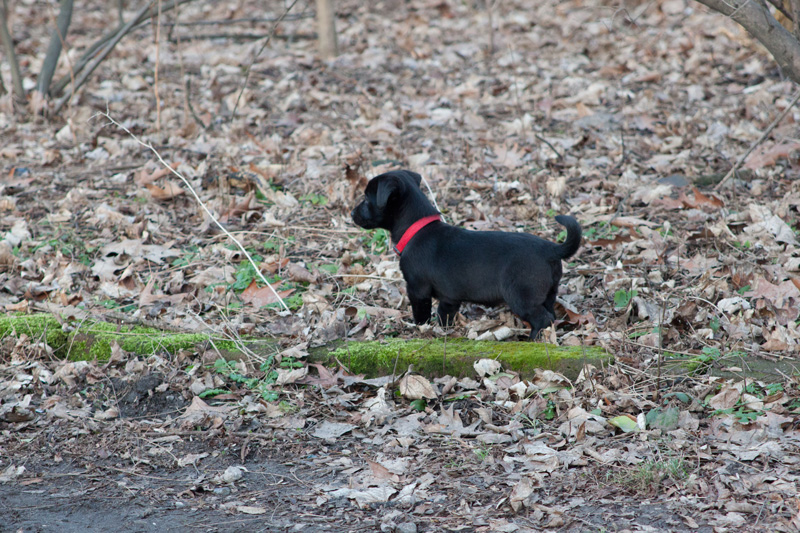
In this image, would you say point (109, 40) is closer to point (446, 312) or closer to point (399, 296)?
point (399, 296)

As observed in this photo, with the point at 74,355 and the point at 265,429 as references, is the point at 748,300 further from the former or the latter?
the point at 74,355

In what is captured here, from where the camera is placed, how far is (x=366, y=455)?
3613mm

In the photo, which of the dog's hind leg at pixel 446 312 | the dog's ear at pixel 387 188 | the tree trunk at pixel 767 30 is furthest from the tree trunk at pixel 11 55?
the tree trunk at pixel 767 30

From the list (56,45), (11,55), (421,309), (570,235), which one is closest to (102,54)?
(56,45)

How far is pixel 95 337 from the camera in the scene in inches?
181

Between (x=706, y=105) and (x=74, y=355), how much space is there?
701 cm

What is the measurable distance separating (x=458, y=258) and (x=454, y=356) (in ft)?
2.15

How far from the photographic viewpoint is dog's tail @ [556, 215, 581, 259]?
4.12 metres

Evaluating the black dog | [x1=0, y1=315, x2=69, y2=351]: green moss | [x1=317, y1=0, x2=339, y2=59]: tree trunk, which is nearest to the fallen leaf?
the black dog

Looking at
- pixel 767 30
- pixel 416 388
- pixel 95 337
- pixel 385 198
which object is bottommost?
pixel 416 388

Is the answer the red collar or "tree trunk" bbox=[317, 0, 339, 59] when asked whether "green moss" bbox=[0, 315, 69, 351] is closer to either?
the red collar

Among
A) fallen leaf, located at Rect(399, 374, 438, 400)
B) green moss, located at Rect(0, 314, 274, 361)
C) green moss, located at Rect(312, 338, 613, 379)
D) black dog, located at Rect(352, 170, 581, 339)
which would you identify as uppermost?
black dog, located at Rect(352, 170, 581, 339)

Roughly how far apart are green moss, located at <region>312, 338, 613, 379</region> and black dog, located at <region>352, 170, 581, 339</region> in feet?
1.00

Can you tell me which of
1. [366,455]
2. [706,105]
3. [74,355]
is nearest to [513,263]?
[366,455]
